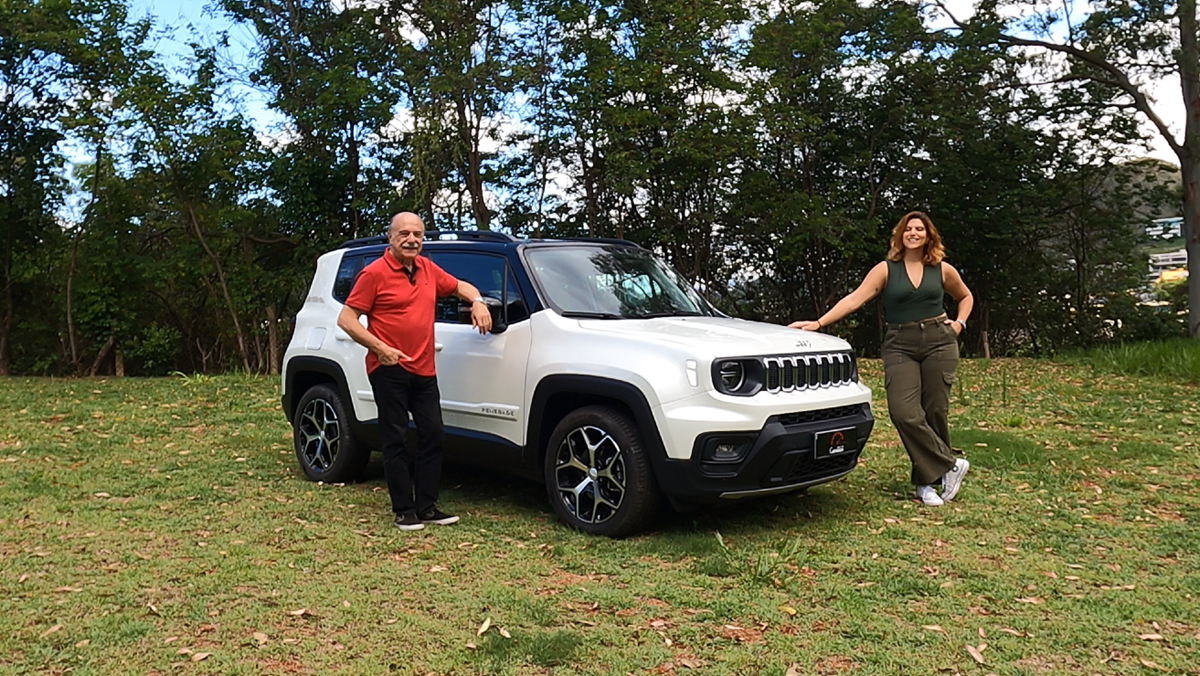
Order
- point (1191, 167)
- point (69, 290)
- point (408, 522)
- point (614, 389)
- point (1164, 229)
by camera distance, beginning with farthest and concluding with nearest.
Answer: point (1164, 229) < point (1191, 167) < point (69, 290) < point (408, 522) < point (614, 389)

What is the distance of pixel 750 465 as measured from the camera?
16.4ft

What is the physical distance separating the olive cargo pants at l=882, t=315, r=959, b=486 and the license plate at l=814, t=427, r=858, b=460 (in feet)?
2.53

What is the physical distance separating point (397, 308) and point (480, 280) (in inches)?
28.4

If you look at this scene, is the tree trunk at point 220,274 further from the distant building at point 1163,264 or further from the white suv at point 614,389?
the distant building at point 1163,264

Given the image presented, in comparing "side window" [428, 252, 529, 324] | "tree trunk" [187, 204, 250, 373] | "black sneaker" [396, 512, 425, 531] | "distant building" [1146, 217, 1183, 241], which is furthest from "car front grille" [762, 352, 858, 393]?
"distant building" [1146, 217, 1183, 241]

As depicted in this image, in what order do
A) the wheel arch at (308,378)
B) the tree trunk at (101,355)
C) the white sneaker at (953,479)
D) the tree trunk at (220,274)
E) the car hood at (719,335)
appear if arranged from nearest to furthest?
the car hood at (719,335)
the white sneaker at (953,479)
the wheel arch at (308,378)
the tree trunk at (220,274)
the tree trunk at (101,355)

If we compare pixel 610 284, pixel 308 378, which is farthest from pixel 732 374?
pixel 308 378

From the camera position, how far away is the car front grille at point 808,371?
5.15 m

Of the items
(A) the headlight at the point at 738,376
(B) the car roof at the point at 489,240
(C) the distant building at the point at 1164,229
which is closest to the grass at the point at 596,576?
(A) the headlight at the point at 738,376

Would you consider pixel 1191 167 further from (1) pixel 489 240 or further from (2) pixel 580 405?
(2) pixel 580 405

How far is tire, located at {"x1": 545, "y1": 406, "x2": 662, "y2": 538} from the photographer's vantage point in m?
5.13

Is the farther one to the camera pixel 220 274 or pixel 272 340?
pixel 272 340

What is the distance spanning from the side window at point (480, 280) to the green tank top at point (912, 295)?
2.29 m

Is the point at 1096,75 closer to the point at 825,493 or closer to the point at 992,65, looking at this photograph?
the point at 992,65
